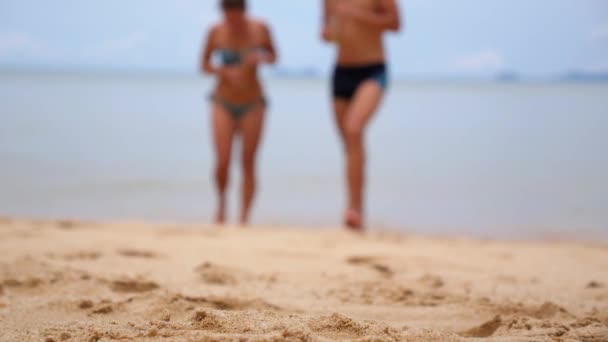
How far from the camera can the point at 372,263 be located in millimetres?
3119

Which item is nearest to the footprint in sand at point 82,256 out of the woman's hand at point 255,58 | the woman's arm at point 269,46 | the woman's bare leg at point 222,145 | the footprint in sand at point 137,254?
the footprint in sand at point 137,254

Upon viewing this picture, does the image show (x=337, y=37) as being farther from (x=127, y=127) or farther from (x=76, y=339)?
(x=127, y=127)

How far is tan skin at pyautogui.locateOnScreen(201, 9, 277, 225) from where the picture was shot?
16.0ft

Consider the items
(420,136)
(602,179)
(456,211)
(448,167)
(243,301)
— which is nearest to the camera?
(243,301)

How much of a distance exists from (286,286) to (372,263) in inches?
27.2

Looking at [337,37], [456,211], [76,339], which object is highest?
[337,37]

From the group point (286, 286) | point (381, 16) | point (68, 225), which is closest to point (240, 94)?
point (381, 16)

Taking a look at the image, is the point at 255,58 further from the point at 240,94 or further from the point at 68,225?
the point at 68,225

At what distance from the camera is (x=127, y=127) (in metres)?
12.9

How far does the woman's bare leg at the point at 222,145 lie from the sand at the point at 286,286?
2.65 feet

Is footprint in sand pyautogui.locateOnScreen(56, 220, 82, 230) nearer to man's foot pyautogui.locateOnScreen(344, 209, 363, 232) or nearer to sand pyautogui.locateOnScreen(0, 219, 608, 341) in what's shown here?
sand pyautogui.locateOnScreen(0, 219, 608, 341)

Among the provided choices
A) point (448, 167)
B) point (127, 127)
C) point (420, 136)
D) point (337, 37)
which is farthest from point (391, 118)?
point (337, 37)

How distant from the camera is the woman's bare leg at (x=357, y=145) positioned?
4293 millimetres

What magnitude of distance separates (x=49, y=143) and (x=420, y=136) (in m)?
6.86
